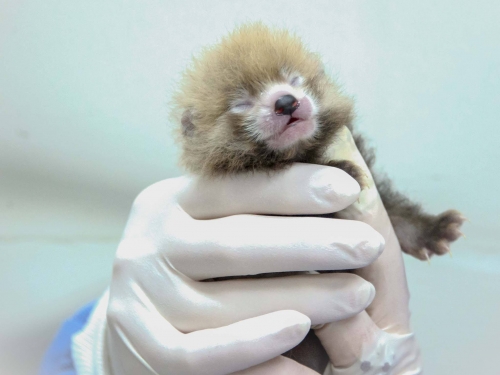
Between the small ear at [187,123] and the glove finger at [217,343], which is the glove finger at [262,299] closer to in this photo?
the glove finger at [217,343]

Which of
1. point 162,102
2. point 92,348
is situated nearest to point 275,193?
point 92,348

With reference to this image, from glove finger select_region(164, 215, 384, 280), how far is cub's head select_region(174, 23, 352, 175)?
18 cm

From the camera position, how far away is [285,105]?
42.9 inches

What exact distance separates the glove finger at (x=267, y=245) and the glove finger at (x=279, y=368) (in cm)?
25

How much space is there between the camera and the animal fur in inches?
45.7

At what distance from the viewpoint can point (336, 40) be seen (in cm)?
217

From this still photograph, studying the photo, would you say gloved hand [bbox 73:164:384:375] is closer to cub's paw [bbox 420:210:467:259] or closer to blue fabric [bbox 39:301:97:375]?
blue fabric [bbox 39:301:97:375]

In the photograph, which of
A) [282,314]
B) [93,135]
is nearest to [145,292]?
[282,314]

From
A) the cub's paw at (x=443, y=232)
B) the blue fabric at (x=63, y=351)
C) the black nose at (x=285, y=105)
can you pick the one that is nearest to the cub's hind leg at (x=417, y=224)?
the cub's paw at (x=443, y=232)

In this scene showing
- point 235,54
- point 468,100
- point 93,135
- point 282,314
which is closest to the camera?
point 282,314

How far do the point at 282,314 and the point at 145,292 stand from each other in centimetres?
46

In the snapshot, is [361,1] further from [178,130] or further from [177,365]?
[177,365]

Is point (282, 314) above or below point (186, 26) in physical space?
below

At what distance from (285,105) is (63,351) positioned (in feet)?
4.24
